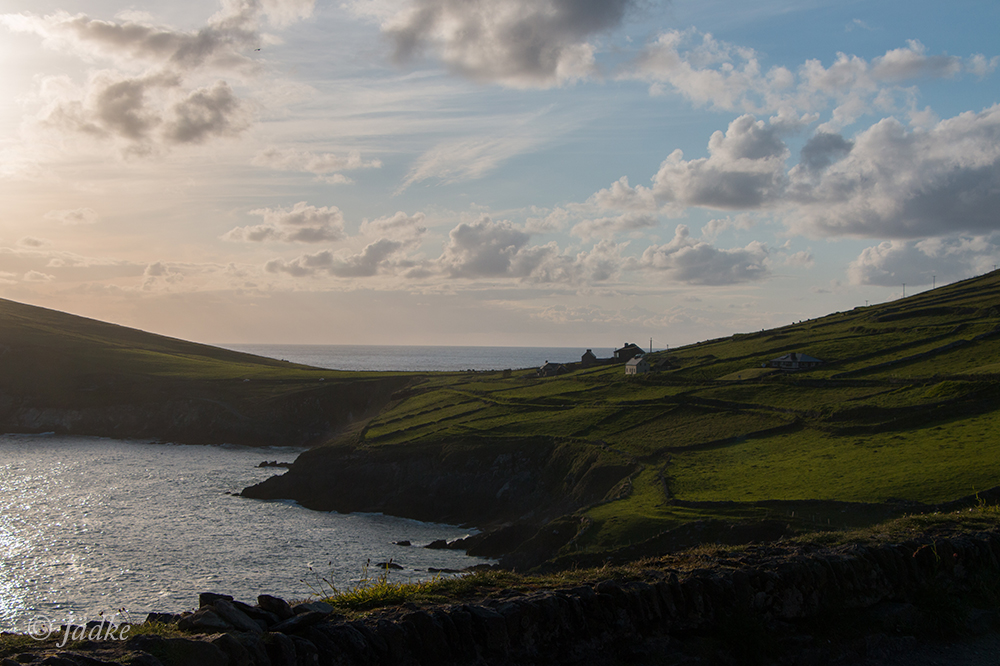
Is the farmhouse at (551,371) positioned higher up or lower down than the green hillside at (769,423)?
higher up

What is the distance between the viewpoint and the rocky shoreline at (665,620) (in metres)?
12.0

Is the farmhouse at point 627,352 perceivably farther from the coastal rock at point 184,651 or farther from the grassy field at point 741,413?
Result: the coastal rock at point 184,651

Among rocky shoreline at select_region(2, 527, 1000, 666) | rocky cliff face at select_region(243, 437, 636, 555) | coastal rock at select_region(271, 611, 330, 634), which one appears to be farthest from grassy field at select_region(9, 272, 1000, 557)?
coastal rock at select_region(271, 611, 330, 634)

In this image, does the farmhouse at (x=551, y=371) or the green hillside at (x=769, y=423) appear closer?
the green hillside at (x=769, y=423)

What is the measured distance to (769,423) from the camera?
2849 inches

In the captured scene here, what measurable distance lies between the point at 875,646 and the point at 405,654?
10821mm

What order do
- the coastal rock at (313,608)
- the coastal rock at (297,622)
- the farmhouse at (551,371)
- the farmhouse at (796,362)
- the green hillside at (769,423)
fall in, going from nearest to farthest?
the coastal rock at (297,622), the coastal rock at (313,608), the green hillside at (769,423), the farmhouse at (796,362), the farmhouse at (551,371)

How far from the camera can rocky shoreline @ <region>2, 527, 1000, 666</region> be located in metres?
12.0

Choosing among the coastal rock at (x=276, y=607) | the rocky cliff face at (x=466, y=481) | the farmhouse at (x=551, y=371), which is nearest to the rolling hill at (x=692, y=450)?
the rocky cliff face at (x=466, y=481)

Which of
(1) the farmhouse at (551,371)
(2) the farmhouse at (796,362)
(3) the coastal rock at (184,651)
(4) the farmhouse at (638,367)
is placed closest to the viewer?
(3) the coastal rock at (184,651)

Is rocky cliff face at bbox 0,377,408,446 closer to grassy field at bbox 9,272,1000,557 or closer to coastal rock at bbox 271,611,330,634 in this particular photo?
grassy field at bbox 9,272,1000,557

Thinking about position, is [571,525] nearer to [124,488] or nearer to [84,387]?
[124,488]

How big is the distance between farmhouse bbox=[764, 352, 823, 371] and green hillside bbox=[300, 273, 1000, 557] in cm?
205

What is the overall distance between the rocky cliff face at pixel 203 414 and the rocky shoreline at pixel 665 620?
123063 millimetres
